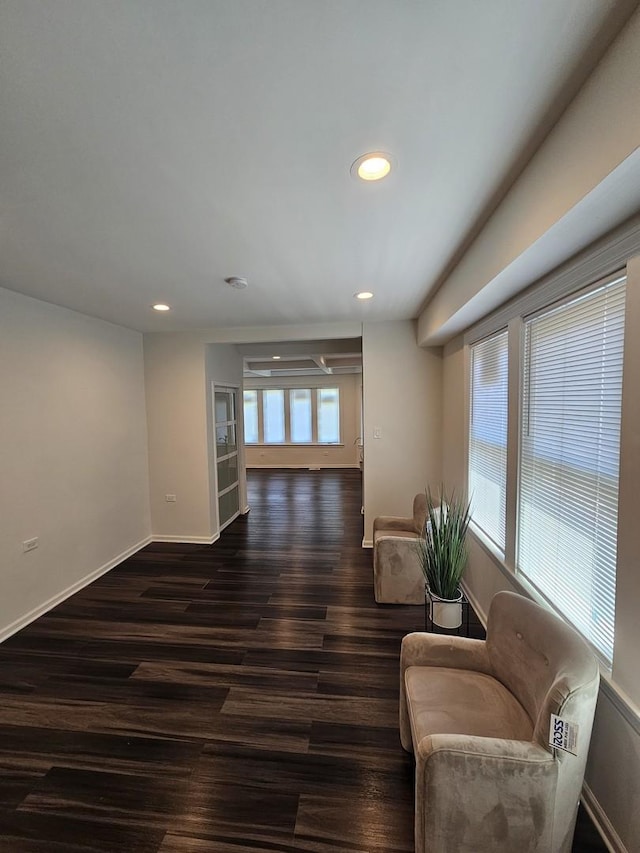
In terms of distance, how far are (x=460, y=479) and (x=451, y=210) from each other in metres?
2.37

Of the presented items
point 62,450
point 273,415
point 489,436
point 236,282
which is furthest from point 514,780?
point 273,415

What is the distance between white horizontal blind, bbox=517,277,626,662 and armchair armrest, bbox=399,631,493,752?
1.55 feet

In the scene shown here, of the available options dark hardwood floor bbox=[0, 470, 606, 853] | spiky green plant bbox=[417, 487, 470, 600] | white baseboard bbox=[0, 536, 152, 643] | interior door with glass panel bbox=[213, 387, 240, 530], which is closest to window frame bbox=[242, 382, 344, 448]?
interior door with glass panel bbox=[213, 387, 240, 530]

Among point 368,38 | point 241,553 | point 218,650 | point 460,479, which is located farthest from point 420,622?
point 368,38

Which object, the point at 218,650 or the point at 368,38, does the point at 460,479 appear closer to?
the point at 218,650

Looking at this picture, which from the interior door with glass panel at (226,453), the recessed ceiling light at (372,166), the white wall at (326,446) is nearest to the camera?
the recessed ceiling light at (372,166)

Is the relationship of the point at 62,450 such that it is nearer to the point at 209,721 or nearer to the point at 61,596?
the point at 61,596

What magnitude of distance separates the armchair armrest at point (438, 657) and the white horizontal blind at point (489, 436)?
3.35ft

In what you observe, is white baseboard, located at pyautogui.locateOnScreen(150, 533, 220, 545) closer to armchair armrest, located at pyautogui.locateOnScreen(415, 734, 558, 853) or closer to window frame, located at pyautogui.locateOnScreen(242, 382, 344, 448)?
armchair armrest, located at pyautogui.locateOnScreen(415, 734, 558, 853)

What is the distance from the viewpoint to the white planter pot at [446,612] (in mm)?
2328

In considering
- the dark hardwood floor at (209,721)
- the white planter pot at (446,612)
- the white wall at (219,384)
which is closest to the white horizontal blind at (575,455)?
the white planter pot at (446,612)

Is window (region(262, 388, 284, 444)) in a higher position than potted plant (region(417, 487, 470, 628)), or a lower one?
higher

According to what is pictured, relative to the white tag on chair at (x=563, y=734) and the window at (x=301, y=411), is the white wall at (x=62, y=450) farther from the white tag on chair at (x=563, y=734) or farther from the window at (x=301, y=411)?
the window at (x=301, y=411)

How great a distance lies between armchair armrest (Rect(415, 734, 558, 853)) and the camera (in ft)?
3.54
